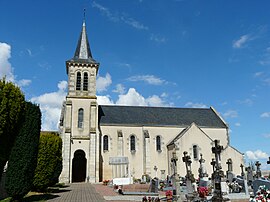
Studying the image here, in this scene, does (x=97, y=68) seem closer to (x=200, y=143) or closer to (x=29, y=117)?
(x=200, y=143)

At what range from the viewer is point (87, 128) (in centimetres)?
3412

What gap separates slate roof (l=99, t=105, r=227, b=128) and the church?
0.47ft

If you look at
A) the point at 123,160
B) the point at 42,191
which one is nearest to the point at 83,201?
the point at 42,191

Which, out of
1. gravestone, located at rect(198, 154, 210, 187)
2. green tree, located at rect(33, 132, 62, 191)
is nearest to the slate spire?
green tree, located at rect(33, 132, 62, 191)

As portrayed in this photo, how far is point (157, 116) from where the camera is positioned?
40.5 metres

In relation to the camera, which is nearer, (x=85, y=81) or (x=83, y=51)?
(x=85, y=81)

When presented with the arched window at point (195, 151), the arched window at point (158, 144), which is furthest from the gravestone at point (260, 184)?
the arched window at point (158, 144)

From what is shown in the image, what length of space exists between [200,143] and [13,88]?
93.2 ft

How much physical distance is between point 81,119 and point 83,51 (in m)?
9.86

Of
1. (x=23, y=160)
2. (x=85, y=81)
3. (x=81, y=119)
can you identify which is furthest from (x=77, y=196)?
(x=85, y=81)

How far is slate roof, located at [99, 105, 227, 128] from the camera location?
38000 mm

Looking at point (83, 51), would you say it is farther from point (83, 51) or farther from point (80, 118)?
point (80, 118)

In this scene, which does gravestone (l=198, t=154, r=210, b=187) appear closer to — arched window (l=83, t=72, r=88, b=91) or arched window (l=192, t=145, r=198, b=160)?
arched window (l=192, t=145, r=198, b=160)

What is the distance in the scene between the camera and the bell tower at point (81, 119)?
32.1 metres
